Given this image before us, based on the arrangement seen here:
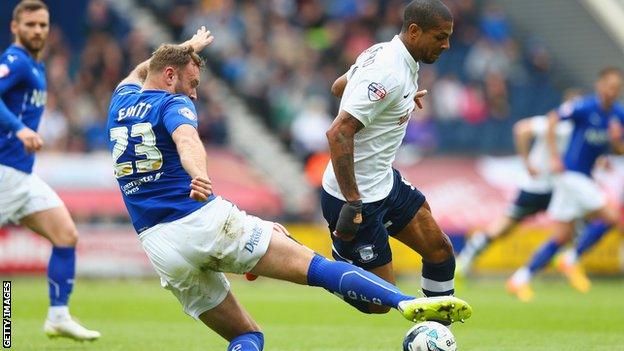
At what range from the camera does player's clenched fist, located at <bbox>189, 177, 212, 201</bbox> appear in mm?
6320

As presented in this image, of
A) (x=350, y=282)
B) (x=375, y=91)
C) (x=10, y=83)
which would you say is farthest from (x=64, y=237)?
(x=350, y=282)

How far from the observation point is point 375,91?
7641 millimetres

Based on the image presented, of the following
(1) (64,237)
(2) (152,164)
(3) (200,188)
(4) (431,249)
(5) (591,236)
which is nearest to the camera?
(3) (200,188)

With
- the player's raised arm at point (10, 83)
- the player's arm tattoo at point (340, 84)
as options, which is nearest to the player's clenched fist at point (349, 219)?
the player's arm tattoo at point (340, 84)

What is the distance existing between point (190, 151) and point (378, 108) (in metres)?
1.66

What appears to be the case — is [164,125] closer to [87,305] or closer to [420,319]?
[420,319]

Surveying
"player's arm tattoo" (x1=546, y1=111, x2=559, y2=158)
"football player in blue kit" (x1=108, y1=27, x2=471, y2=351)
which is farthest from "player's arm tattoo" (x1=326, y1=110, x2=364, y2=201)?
"player's arm tattoo" (x1=546, y1=111, x2=559, y2=158)

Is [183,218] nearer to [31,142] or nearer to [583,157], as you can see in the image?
[31,142]

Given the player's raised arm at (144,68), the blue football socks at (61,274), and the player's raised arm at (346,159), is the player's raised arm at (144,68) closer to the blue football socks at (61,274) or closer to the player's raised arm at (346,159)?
the player's raised arm at (346,159)

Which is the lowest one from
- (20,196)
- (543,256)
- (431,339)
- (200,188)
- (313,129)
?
(543,256)

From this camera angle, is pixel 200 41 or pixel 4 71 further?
pixel 4 71

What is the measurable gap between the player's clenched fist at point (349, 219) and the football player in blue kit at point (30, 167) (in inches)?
121

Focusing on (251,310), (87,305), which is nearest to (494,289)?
(251,310)

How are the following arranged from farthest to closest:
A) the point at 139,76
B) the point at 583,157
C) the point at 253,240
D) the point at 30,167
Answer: the point at 583,157
the point at 30,167
the point at 139,76
the point at 253,240
